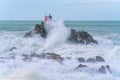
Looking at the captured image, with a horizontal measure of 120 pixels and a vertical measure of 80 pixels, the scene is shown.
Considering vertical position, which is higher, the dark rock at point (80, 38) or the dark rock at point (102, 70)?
the dark rock at point (102, 70)

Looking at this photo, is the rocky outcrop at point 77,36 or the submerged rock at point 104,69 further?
the rocky outcrop at point 77,36

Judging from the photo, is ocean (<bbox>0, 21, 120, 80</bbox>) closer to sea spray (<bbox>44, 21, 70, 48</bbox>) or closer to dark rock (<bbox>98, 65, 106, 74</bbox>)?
sea spray (<bbox>44, 21, 70, 48</bbox>)

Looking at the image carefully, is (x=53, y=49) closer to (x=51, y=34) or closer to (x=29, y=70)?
(x=51, y=34)

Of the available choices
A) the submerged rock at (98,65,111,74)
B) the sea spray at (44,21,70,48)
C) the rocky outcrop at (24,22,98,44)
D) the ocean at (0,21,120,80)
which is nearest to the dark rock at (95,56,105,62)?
the ocean at (0,21,120,80)

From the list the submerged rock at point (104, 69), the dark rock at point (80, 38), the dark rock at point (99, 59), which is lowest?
the dark rock at point (80, 38)

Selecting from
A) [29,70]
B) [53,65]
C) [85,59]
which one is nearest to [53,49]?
[85,59]

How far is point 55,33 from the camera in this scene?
19000 millimetres

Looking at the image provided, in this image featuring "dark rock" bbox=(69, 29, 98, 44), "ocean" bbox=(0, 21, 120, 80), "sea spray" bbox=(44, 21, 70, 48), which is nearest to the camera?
"ocean" bbox=(0, 21, 120, 80)

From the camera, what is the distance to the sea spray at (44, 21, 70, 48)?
1730 cm

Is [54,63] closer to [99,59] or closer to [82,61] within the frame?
[82,61]

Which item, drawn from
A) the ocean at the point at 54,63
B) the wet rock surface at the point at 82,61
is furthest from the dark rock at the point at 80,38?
the wet rock surface at the point at 82,61

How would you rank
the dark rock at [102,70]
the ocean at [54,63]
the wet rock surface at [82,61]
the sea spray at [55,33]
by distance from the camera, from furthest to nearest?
the sea spray at [55,33] → the wet rock surface at [82,61] → the dark rock at [102,70] → the ocean at [54,63]

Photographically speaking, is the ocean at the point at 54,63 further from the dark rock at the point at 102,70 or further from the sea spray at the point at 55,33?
the dark rock at the point at 102,70

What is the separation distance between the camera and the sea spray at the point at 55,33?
681 inches
